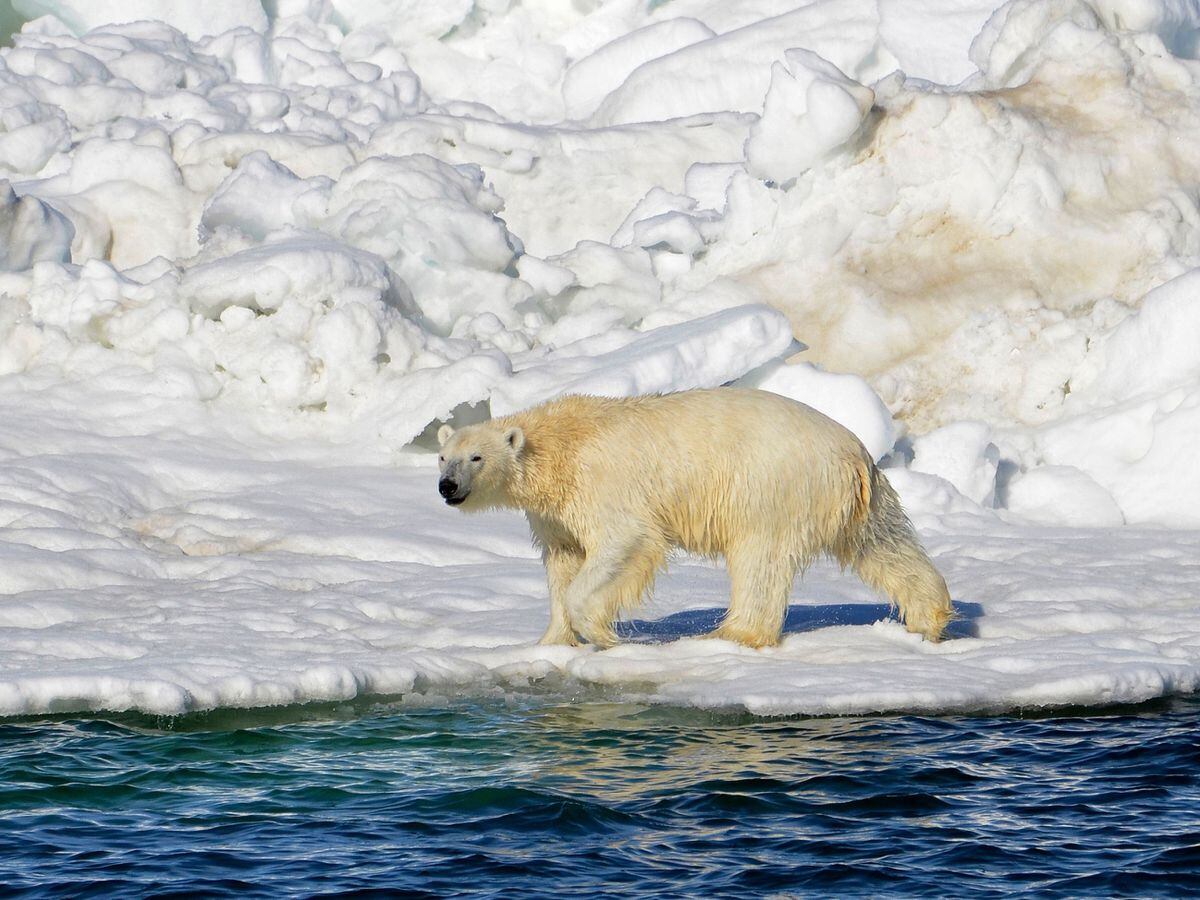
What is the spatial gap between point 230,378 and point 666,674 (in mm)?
6905

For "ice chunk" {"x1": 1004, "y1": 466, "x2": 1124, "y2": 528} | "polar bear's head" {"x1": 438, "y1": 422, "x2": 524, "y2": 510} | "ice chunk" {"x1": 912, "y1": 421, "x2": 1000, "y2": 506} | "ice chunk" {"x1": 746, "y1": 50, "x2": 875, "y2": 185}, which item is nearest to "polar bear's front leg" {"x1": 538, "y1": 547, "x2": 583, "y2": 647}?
"polar bear's head" {"x1": 438, "y1": 422, "x2": 524, "y2": 510}

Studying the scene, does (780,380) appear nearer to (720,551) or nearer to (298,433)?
(298,433)

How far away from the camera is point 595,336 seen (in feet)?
45.7

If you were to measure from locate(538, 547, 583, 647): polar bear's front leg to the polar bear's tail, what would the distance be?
51.8 inches

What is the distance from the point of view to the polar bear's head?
769 centimetres

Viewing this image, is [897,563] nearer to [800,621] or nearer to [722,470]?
[800,621]

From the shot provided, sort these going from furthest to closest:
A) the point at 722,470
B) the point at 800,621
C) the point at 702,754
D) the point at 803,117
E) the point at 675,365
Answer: the point at 803,117, the point at 675,365, the point at 800,621, the point at 722,470, the point at 702,754

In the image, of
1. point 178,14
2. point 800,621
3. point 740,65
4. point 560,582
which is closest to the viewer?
point 560,582

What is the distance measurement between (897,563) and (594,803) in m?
2.80

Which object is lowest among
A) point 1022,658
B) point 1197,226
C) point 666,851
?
point 666,851

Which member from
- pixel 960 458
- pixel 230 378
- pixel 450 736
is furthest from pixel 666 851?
pixel 230 378

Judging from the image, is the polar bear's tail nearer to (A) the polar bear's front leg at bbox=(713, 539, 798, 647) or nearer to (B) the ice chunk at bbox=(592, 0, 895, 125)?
(A) the polar bear's front leg at bbox=(713, 539, 798, 647)

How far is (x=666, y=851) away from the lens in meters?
5.33

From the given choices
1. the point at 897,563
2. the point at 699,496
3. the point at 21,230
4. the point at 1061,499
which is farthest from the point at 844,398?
the point at 21,230
